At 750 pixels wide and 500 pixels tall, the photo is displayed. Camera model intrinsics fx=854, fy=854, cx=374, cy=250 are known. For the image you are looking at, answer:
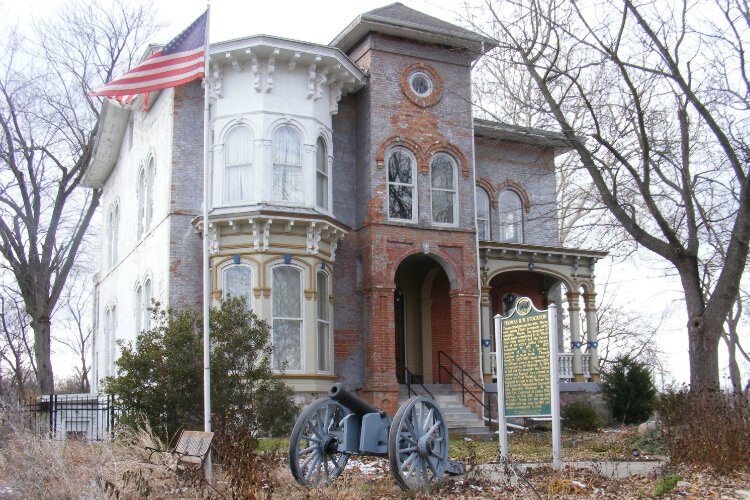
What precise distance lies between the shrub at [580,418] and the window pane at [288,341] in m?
6.73

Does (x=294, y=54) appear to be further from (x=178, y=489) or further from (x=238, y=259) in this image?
(x=178, y=489)

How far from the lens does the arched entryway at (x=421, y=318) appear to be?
23094 millimetres

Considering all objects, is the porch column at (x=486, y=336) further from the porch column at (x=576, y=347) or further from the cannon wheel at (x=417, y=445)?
the cannon wheel at (x=417, y=445)

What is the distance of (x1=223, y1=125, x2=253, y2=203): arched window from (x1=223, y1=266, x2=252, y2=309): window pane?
165cm

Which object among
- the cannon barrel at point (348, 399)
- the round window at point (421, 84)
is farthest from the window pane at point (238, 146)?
the cannon barrel at point (348, 399)

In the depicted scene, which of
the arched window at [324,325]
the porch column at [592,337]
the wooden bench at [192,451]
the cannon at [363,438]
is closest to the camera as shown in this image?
the wooden bench at [192,451]

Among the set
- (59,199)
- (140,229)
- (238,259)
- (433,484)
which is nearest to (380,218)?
(238,259)

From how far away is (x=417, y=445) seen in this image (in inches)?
389

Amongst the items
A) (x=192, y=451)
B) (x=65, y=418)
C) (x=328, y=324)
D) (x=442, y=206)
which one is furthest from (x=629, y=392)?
(x=192, y=451)

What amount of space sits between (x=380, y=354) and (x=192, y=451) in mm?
10491

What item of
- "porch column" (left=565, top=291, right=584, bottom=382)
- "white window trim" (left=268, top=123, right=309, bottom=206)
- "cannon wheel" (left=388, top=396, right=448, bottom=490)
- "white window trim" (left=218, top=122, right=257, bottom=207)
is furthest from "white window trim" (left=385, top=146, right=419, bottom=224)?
"cannon wheel" (left=388, top=396, right=448, bottom=490)

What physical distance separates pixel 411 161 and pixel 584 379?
7950mm

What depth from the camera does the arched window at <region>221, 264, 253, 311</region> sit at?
1923 centimetres

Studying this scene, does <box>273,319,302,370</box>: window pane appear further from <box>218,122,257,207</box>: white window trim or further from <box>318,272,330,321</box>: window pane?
<box>218,122,257,207</box>: white window trim
